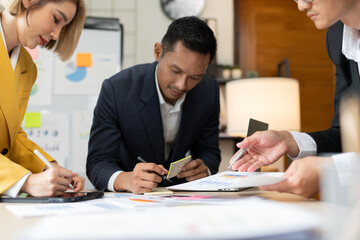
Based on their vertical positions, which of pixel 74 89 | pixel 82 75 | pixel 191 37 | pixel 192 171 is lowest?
pixel 192 171

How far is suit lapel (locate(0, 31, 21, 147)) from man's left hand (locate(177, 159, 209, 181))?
0.58 meters

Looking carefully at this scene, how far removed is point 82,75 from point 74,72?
6 centimetres

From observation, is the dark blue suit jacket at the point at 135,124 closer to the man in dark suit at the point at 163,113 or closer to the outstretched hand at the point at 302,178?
the man in dark suit at the point at 163,113

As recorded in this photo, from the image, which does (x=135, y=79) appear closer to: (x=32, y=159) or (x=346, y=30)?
(x=32, y=159)

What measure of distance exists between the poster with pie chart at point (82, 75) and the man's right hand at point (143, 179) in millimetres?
1603

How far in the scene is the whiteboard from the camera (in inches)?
98.4

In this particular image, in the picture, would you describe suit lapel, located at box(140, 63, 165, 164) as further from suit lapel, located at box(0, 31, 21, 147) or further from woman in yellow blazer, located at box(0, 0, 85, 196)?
suit lapel, located at box(0, 31, 21, 147)

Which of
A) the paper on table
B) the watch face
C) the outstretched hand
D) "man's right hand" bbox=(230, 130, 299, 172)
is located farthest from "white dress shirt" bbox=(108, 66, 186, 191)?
the watch face

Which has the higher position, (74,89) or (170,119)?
(74,89)

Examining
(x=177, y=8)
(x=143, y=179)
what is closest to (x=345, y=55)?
(x=143, y=179)

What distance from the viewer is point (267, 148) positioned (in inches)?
43.6

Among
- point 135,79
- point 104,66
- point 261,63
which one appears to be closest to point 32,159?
point 135,79

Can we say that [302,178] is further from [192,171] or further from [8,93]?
[8,93]

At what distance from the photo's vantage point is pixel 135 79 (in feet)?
4.91
